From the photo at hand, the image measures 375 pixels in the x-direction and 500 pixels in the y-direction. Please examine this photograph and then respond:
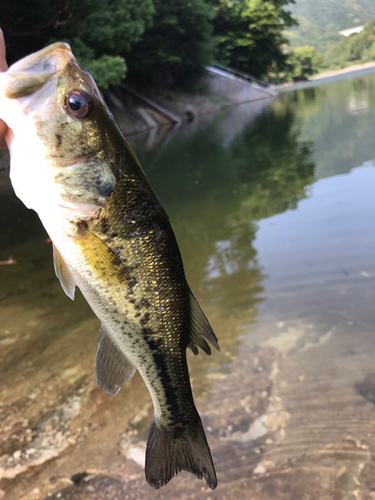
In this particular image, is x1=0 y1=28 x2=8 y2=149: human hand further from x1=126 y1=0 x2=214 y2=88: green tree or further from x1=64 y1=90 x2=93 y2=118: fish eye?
x1=126 y1=0 x2=214 y2=88: green tree

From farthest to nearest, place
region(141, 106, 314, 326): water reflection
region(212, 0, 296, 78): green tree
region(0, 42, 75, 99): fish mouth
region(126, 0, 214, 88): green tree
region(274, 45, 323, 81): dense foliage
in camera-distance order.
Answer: region(274, 45, 323, 81): dense foliage → region(212, 0, 296, 78): green tree → region(126, 0, 214, 88): green tree → region(141, 106, 314, 326): water reflection → region(0, 42, 75, 99): fish mouth

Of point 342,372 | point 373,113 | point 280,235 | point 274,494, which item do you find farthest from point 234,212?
point 373,113

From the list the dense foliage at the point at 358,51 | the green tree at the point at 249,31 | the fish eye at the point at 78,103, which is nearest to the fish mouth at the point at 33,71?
the fish eye at the point at 78,103

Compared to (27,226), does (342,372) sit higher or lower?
higher

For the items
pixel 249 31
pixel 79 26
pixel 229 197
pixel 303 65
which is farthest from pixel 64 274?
pixel 303 65

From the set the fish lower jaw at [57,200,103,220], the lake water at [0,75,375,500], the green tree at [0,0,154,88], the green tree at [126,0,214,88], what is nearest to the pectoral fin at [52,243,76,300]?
the fish lower jaw at [57,200,103,220]

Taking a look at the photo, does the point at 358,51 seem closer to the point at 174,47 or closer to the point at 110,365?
the point at 174,47

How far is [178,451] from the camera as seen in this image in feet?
6.59

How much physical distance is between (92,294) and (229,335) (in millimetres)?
3074

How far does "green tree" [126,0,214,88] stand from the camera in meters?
32.1

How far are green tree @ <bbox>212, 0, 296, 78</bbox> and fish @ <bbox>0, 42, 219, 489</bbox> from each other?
4835 cm

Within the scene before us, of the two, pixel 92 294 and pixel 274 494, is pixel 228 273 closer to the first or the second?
pixel 274 494

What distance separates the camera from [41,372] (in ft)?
14.6

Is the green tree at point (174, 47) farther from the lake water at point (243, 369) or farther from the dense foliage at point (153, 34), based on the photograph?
the lake water at point (243, 369)
